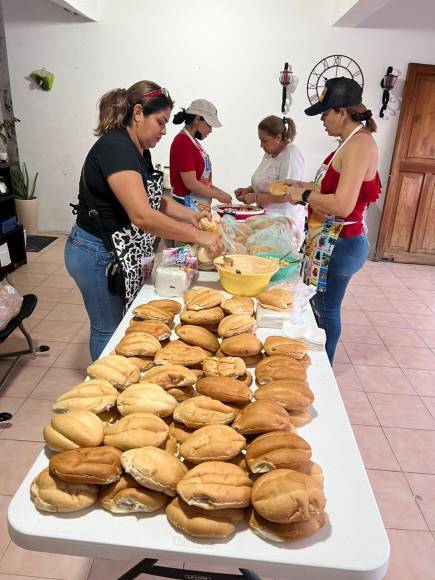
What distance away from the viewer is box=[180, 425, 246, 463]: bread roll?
0.80m

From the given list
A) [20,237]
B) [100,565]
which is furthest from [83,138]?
[100,565]

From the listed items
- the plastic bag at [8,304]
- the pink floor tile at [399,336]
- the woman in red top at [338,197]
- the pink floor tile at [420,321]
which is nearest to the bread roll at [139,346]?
the woman in red top at [338,197]

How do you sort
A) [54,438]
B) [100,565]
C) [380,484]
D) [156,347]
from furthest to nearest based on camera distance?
[380,484], [100,565], [156,347], [54,438]

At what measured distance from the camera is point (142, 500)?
0.73m

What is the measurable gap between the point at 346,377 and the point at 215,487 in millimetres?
2328

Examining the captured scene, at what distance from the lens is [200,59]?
16.0 ft

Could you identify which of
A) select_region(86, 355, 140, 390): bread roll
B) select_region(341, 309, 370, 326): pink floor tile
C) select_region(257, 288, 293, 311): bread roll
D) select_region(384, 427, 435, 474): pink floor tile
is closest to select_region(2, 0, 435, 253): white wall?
select_region(341, 309, 370, 326): pink floor tile

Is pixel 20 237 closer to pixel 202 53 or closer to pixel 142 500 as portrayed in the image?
pixel 202 53

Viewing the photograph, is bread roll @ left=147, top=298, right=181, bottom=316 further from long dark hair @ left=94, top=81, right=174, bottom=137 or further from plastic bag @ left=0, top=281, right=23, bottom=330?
plastic bag @ left=0, top=281, right=23, bottom=330

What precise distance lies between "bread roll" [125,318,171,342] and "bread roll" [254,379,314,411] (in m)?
0.35

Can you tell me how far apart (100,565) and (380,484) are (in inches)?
49.0

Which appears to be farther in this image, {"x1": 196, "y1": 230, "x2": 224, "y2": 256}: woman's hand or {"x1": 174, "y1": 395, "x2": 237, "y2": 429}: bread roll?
{"x1": 196, "y1": 230, "x2": 224, "y2": 256}: woman's hand

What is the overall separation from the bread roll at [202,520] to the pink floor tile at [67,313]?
2.85 m

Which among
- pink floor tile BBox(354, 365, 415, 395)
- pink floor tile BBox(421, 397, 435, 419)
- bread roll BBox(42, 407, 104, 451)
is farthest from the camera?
pink floor tile BBox(354, 365, 415, 395)
